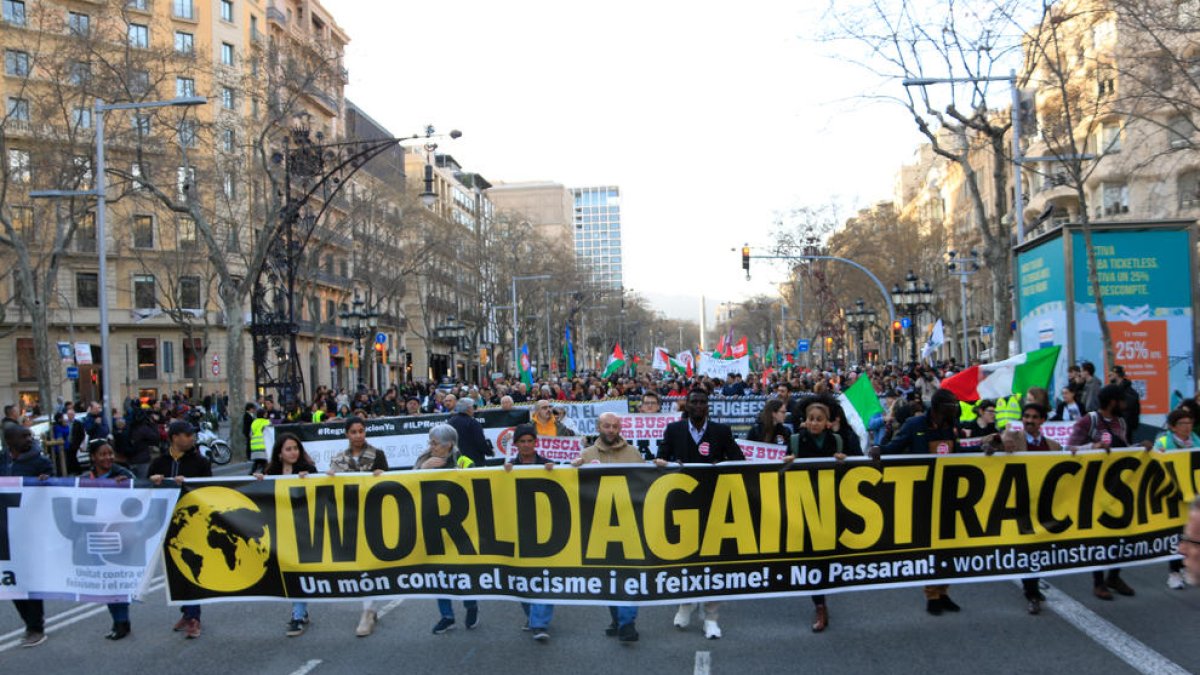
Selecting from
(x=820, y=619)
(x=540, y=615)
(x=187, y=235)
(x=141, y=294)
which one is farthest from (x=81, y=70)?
(x=141, y=294)

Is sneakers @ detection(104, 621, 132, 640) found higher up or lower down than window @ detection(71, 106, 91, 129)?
lower down

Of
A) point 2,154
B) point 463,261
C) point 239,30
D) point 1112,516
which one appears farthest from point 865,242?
point 1112,516

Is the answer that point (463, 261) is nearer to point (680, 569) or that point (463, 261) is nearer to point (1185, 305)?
point (1185, 305)

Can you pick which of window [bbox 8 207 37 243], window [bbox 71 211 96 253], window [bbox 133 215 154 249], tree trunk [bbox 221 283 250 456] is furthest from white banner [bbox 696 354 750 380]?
window [bbox 71 211 96 253]

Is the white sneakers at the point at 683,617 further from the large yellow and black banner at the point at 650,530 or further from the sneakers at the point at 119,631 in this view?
the sneakers at the point at 119,631

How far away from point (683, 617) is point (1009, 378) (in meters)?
5.97

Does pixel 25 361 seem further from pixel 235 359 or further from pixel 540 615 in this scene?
pixel 540 615

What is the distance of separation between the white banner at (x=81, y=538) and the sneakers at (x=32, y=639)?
328 mm

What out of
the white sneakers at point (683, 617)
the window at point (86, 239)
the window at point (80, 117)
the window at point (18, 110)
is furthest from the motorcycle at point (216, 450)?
the window at point (86, 239)

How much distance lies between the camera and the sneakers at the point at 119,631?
796cm

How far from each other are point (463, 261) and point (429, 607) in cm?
5549

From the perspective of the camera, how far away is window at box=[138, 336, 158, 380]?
188 feet

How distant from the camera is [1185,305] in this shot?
49.4ft

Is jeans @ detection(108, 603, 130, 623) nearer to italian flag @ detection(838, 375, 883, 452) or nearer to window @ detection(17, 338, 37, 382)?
italian flag @ detection(838, 375, 883, 452)
